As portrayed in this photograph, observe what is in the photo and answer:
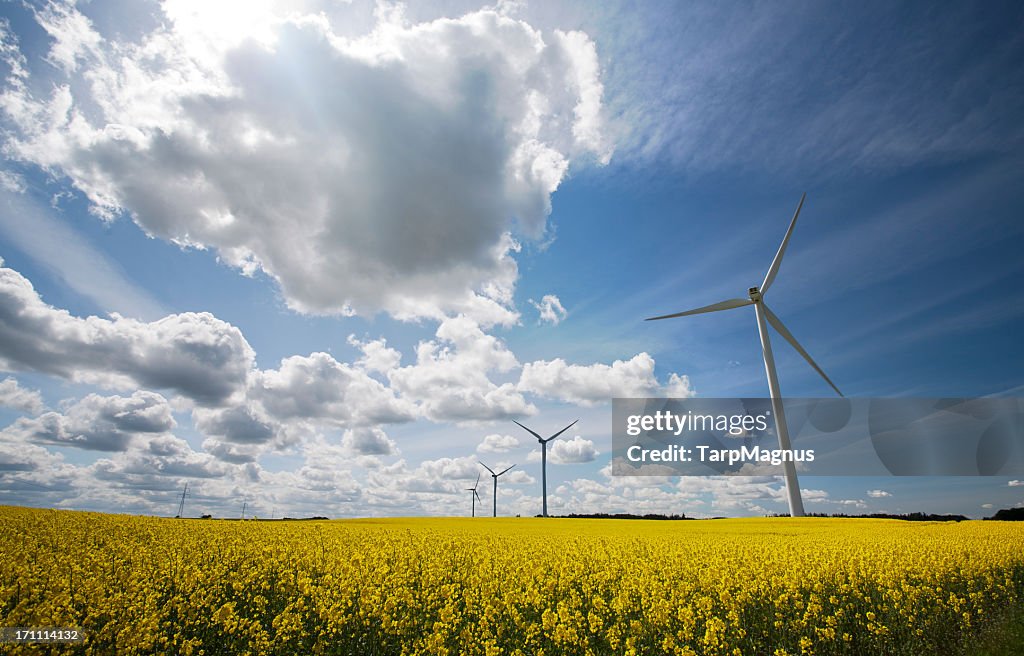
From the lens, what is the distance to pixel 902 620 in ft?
39.4

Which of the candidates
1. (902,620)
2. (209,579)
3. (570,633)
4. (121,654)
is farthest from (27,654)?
(902,620)

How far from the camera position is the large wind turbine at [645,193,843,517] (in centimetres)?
6041

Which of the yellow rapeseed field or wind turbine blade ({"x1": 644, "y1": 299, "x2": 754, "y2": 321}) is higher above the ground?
wind turbine blade ({"x1": 644, "y1": 299, "x2": 754, "y2": 321})

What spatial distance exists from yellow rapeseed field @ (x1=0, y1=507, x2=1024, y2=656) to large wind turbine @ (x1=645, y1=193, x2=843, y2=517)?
42876mm

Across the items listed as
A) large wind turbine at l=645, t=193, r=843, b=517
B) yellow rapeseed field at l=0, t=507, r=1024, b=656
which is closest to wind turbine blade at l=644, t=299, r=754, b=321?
large wind turbine at l=645, t=193, r=843, b=517

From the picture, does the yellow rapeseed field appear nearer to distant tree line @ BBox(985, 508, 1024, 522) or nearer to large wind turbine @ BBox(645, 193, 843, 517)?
large wind turbine @ BBox(645, 193, 843, 517)

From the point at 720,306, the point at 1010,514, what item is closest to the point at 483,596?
the point at 720,306

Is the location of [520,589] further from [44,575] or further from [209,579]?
[44,575]

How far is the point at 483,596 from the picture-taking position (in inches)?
400

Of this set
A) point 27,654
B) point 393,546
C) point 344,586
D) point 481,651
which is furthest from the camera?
point 393,546

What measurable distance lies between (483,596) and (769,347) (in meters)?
63.0

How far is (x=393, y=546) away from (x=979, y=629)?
57.1 ft

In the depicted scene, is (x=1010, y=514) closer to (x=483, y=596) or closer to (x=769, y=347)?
(x=769, y=347)

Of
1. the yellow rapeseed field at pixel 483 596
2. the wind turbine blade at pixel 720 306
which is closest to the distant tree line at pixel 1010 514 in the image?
the wind turbine blade at pixel 720 306
